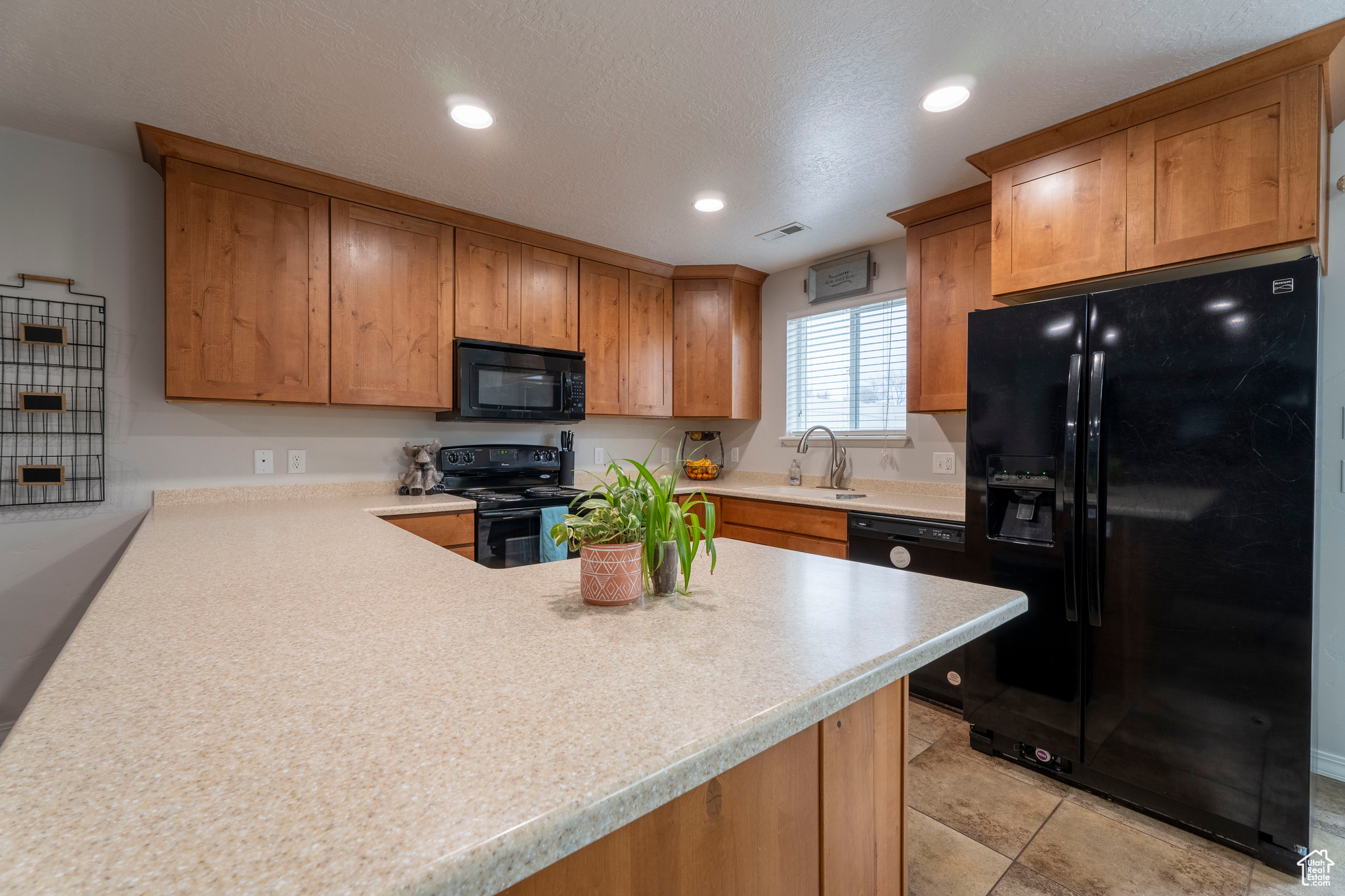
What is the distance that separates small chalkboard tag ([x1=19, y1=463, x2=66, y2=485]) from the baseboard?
4704 mm

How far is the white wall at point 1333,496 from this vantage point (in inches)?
80.6

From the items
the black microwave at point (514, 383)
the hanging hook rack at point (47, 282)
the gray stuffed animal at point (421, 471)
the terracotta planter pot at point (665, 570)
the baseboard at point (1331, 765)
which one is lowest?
the baseboard at point (1331, 765)

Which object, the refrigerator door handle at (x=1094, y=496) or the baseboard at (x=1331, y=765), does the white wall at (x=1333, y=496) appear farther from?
the refrigerator door handle at (x=1094, y=496)

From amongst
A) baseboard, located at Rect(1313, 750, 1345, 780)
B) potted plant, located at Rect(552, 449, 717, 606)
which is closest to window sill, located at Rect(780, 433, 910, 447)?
baseboard, located at Rect(1313, 750, 1345, 780)

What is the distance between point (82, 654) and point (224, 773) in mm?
485

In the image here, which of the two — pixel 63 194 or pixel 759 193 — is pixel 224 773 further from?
pixel 63 194

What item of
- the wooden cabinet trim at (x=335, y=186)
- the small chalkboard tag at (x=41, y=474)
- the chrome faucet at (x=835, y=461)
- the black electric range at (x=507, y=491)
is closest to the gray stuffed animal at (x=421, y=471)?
the black electric range at (x=507, y=491)

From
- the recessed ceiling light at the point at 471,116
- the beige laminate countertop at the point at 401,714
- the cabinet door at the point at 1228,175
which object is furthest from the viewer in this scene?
the recessed ceiling light at the point at 471,116

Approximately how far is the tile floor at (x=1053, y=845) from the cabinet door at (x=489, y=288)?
2651 mm

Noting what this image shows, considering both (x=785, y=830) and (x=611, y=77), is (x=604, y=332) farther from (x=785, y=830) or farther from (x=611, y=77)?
(x=785, y=830)

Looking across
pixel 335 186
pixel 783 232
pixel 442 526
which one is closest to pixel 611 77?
pixel 335 186

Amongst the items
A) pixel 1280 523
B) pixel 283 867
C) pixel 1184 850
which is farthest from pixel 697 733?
pixel 1184 850

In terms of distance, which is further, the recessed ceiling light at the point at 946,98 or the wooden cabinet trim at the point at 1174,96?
the recessed ceiling light at the point at 946,98

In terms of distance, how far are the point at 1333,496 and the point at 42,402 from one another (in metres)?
4.70
